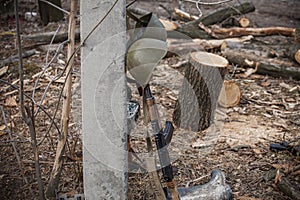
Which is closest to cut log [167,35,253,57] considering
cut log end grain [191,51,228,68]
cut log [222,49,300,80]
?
cut log [222,49,300,80]

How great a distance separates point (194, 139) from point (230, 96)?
1.01 metres

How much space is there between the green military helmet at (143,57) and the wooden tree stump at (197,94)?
183 cm

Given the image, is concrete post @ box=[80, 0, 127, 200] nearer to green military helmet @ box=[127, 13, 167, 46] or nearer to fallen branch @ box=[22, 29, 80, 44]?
green military helmet @ box=[127, 13, 167, 46]

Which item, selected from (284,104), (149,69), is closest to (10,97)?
(149,69)

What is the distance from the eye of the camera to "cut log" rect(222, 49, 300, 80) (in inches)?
214

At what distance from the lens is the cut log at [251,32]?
6919 mm

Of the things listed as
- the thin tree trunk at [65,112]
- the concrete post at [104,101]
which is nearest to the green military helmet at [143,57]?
the concrete post at [104,101]

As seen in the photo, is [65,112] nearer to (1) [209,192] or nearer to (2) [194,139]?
(1) [209,192]

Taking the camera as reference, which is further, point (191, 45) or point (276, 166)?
point (191, 45)

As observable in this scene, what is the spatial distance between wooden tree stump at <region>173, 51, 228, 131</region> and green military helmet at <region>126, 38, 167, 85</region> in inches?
71.9

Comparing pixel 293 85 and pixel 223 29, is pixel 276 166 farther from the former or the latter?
pixel 223 29

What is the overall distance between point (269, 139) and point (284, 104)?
1036mm

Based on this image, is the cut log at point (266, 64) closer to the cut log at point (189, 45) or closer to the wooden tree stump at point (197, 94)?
the cut log at point (189, 45)

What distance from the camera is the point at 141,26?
2.34m
